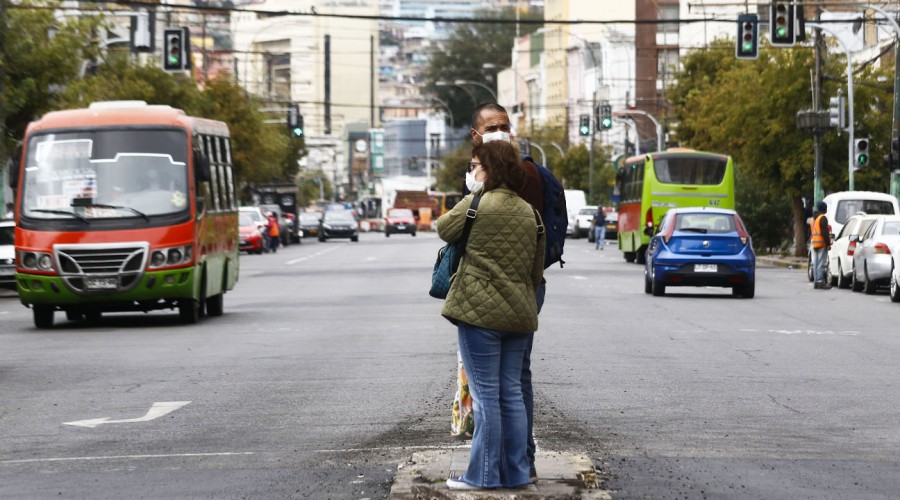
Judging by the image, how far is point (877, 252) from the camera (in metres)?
34.2

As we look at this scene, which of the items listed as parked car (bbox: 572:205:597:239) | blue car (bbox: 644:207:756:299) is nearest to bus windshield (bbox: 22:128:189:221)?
blue car (bbox: 644:207:756:299)

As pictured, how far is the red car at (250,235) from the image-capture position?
64.6m

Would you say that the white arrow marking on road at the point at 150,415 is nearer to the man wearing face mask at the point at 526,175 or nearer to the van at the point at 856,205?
the man wearing face mask at the point at 526,175

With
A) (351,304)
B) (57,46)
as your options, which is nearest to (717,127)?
(57,46)

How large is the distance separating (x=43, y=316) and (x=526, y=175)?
665 inches

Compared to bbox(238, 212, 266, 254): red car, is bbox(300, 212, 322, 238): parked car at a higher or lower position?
lower

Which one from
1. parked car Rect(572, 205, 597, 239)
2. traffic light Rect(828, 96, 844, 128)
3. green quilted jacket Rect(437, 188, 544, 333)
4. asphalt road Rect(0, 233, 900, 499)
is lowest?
parked car Rect(572, 205, 597, 239)

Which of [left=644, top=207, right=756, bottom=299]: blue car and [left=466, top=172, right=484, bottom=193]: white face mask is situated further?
[left=644, top=207, right=756, bottom=299]: blue car

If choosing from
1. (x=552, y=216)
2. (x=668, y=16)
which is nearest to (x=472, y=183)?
(x=552, y=216)

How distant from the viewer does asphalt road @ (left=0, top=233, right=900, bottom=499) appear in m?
10.2

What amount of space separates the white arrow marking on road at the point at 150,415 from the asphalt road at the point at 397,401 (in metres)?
0.03

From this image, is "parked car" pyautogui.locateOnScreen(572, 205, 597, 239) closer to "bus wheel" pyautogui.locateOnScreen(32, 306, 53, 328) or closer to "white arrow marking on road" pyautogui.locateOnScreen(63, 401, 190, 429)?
"bus wheel" pyautogui.locateOnScreen(32, 306, 53, 328)

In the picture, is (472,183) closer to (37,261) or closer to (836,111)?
(37,261)

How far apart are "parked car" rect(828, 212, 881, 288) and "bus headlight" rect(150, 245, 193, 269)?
1590cm
